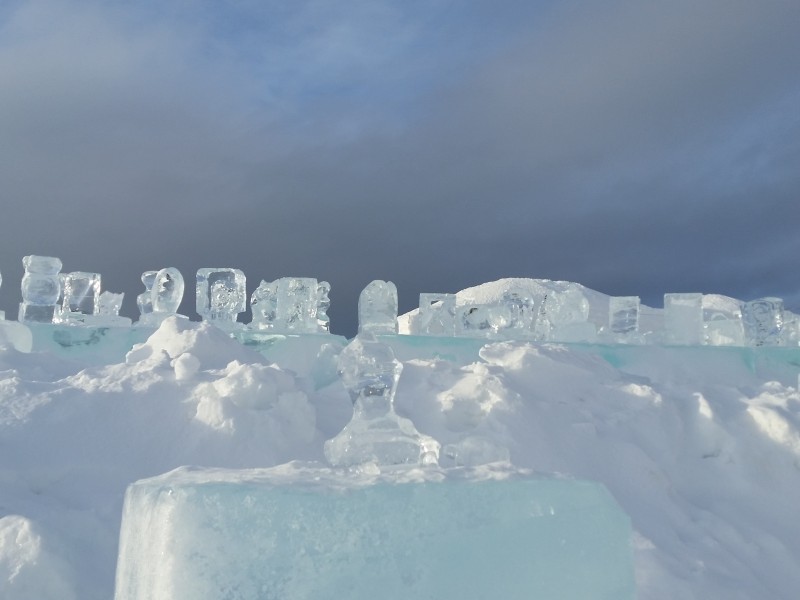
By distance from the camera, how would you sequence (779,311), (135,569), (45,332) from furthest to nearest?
(779,311) < (45,332) < (135,569)

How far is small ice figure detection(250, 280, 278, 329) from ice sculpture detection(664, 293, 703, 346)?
15.5 ft

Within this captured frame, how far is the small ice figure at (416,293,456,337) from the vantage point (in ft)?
32.0

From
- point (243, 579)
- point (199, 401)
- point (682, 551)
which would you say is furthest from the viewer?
point (199, 401)

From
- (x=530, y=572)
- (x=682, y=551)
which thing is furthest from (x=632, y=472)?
(x=530, y=572)

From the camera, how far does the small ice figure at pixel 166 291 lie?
875 cm

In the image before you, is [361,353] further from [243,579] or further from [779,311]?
[779,311]

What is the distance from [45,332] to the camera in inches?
310

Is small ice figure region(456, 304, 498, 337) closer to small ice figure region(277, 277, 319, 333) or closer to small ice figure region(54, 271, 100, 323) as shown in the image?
small ice figure region(277, 277, 319, 333)

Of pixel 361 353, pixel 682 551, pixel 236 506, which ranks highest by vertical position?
pixel 361 353

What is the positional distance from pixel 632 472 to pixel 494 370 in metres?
1.08

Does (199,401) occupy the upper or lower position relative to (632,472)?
upper

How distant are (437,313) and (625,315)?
2309 millimetres

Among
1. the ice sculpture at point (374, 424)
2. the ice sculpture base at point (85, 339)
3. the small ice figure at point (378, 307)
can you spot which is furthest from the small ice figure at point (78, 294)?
the ice sculpture at point (374, 424)

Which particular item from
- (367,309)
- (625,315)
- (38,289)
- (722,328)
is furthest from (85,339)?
(722,328)
